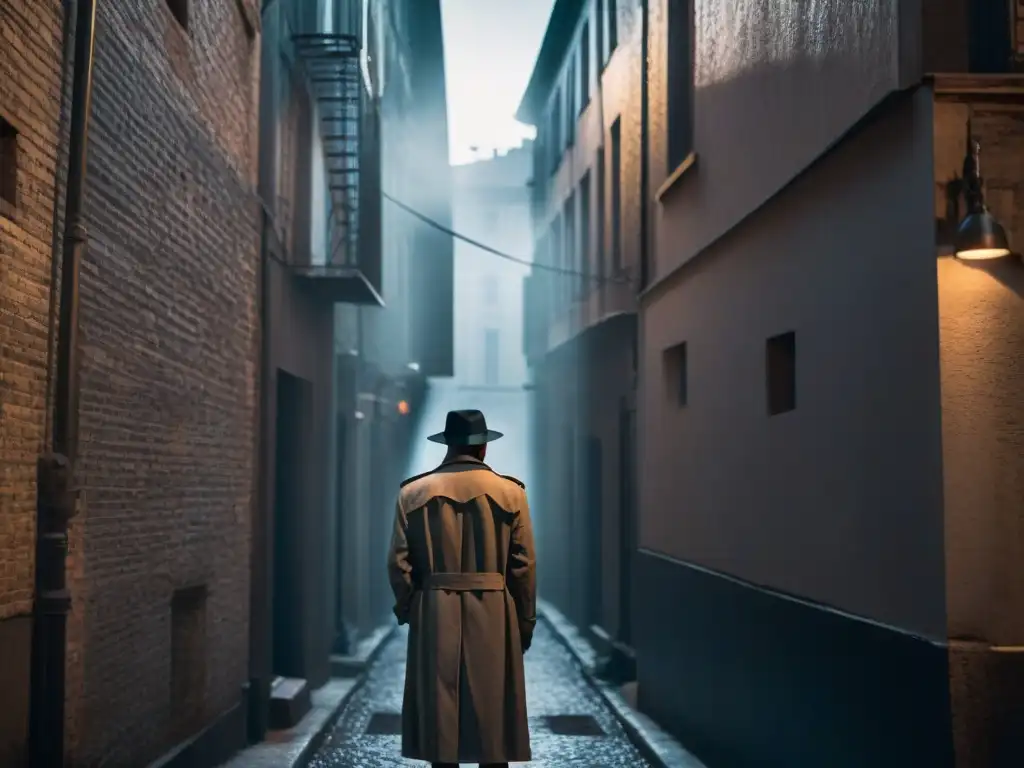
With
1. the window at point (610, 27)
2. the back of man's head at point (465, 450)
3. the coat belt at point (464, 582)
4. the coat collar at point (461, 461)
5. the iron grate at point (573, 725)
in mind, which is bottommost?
the iron grate at point (573, 725)

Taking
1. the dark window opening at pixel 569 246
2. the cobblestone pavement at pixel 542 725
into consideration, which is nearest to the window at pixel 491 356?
the dark window opening at pixel 569 246

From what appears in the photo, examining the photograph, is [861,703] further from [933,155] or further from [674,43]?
[674,43]

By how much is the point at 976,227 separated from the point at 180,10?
17.7ft

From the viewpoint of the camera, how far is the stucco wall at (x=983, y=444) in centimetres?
549

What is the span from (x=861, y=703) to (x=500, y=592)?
1835 mm

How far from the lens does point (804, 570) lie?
7.40 meters

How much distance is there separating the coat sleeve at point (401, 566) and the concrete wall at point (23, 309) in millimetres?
1745

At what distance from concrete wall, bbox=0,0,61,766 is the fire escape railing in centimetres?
598

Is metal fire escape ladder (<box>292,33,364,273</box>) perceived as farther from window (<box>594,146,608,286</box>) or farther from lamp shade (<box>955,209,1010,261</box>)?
lamp shade (<box>955,209,1010,261</box>)

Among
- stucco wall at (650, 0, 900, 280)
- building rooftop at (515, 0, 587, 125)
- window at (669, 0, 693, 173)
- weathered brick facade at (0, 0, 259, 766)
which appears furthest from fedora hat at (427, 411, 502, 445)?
building rooftop at (515, 0, 587, 125)

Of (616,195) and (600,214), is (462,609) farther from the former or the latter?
(600,214)

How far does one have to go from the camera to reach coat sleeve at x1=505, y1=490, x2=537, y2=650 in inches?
277

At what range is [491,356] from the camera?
47344mm

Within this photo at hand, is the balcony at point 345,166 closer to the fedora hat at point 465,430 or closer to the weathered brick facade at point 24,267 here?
the fedora hat at point 465,430
